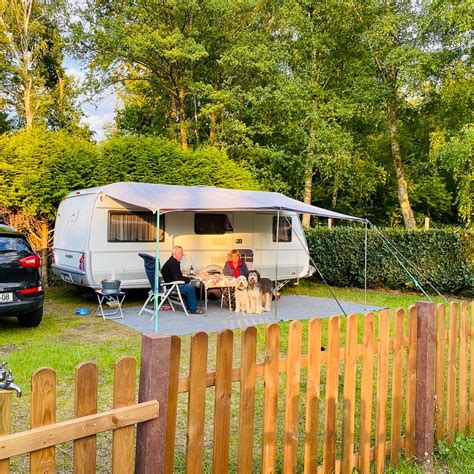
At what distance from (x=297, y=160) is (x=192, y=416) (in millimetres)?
15090

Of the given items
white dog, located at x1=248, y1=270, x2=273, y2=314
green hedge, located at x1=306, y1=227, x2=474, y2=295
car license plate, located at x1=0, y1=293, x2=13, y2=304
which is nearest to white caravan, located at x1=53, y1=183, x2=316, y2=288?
white dog, located at x1=248, y1=270, x2=273, y2=314

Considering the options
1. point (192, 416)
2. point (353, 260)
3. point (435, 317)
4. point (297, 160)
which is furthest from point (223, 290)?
point (297, 160)

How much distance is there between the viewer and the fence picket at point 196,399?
188 cm

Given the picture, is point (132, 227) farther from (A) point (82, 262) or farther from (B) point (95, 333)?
(B) point (95, 333)

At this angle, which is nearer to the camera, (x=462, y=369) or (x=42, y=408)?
(x=42, y=408)

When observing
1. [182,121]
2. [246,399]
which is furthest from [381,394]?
[182,121]

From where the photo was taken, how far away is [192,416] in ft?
6.16

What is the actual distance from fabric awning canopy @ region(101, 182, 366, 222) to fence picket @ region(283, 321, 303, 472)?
5.11 m

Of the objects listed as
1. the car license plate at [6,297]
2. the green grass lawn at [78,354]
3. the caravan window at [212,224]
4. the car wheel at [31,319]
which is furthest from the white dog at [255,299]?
the car license plate at [6,297]

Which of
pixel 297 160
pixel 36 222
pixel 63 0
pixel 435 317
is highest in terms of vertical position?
pixel 63 0

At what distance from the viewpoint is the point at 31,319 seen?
682 centimetres

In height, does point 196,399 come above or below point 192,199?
below

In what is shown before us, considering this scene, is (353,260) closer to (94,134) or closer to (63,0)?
(94,134)

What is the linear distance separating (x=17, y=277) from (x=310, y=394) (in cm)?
490
